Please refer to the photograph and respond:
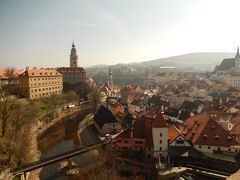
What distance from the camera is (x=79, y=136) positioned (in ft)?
122

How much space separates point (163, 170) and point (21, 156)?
43.2ft

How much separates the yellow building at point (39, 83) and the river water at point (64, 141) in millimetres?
12197

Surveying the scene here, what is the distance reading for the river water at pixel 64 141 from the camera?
961 inches

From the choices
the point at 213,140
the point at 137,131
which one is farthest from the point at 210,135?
the point at 137,131

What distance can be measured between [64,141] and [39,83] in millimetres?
26095

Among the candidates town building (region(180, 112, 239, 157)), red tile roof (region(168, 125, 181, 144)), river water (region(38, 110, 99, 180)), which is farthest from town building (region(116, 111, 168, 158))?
river water (region(38, 110, 99, 180))

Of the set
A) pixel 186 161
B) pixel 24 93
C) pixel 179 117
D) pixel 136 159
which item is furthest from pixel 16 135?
pixel 24 93

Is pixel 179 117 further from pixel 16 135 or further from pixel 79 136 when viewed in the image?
pixel 16 135

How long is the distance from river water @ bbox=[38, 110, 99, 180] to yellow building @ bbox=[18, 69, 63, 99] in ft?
40.0

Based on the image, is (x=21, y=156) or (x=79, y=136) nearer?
(x=21, y=156)

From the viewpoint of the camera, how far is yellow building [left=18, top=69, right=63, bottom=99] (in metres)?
54.7

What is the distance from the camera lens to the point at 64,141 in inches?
1405

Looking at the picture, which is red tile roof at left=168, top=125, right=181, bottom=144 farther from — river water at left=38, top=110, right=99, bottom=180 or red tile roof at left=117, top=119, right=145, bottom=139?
river water at left=38, top=110, right=99, bottom=180

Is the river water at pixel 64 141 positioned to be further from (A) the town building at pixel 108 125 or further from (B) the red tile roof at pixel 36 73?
(B) the red tile roof at pixel 36 73
